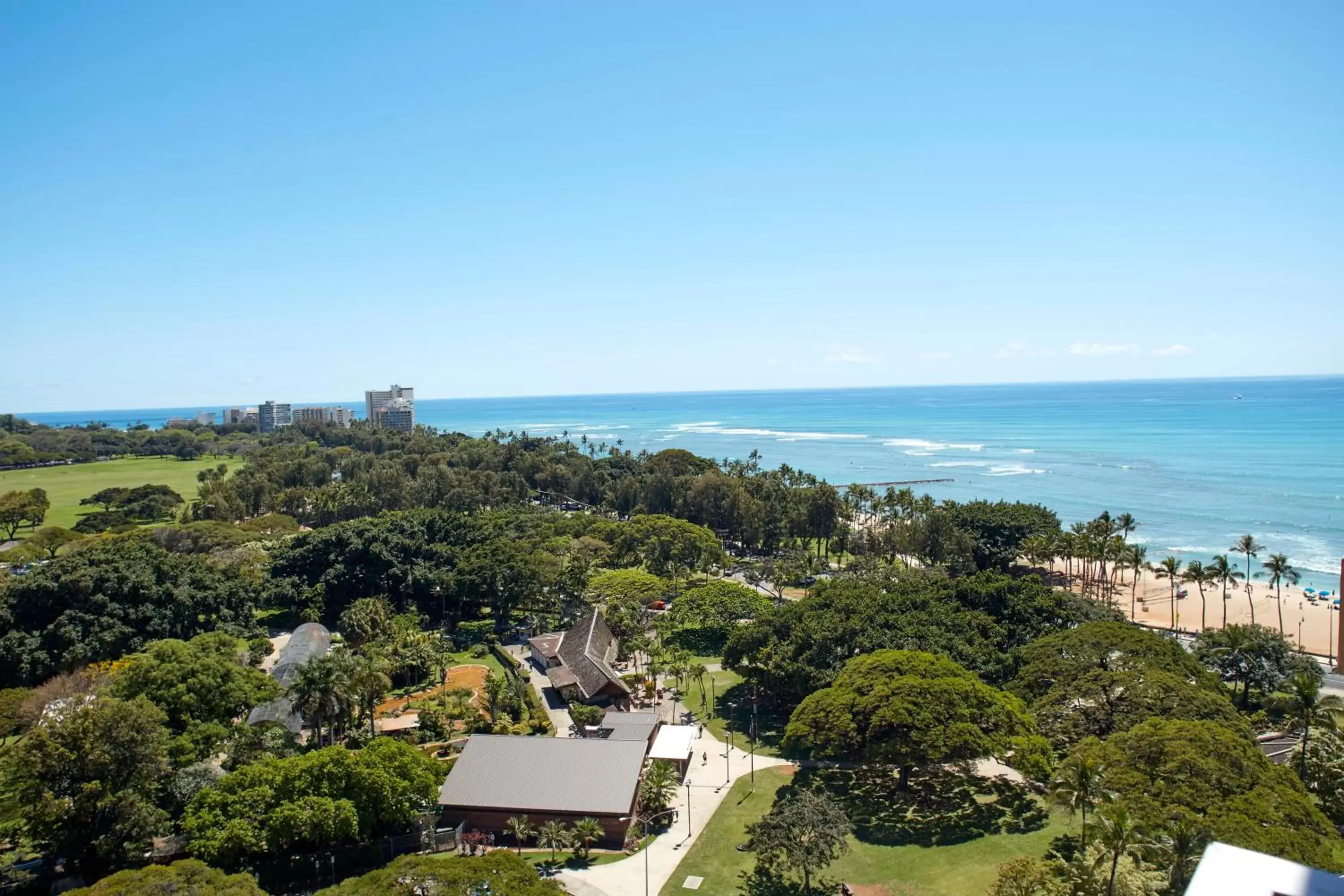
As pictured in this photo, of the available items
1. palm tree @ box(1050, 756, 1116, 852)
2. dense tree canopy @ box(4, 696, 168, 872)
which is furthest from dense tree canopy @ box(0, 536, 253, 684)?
palm tree @ box(1050, 756, 1116, 852)

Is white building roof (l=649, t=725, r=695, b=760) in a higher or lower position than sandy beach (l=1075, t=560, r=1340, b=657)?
higher

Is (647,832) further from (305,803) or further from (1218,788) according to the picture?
(1218,788)

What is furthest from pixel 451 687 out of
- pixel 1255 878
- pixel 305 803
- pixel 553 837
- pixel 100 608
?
pixel 1255 878

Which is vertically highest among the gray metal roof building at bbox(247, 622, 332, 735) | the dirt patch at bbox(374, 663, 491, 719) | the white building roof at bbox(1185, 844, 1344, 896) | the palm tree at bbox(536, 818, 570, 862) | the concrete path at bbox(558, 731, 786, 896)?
the white building roof at bbox(1185, 844, 1344, 896)

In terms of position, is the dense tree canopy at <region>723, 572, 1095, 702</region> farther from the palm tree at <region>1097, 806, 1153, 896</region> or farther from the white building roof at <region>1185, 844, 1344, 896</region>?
the white building roof at <region>1185, 844, 1344, 896</region>

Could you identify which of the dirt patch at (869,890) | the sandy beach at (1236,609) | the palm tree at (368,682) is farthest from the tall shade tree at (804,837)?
the sandy beach at (1236,609)

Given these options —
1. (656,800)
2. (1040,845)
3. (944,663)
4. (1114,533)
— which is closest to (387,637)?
(656,800)

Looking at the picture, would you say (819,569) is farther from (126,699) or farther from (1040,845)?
(126,699)
